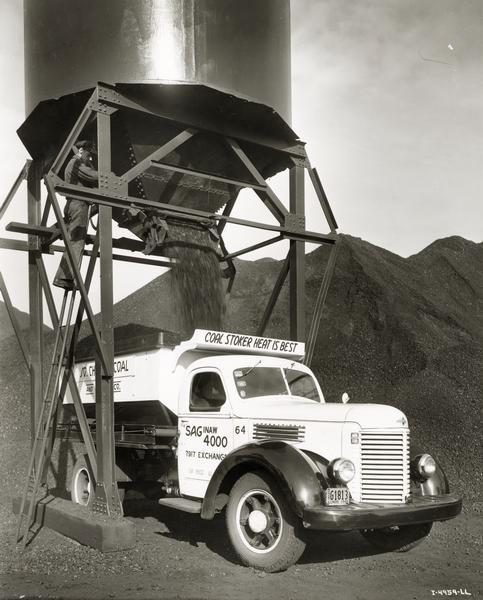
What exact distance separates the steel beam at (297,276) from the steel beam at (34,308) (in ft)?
13.0

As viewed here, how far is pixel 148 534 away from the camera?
880cm

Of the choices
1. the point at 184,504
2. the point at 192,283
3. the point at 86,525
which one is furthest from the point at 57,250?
the point at 184,504

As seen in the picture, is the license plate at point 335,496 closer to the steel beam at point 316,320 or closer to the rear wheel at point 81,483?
the steel beam at point 316,320

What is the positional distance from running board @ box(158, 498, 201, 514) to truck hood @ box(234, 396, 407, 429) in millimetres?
1113

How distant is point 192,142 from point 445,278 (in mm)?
17233

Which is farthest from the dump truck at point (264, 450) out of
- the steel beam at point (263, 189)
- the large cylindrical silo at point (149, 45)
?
the large cylindrical silo at point (149, 45)

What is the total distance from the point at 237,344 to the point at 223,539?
2413mm

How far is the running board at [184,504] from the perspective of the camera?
760cm

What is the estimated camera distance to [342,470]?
6.66 m

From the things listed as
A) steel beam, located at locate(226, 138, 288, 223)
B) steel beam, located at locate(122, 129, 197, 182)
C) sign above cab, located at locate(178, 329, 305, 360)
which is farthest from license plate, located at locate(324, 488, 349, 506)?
steel beam, located at locate(226, 138, 288, 223)

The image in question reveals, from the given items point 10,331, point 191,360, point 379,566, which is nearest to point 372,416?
point 379,566

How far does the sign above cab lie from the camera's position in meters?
8.62

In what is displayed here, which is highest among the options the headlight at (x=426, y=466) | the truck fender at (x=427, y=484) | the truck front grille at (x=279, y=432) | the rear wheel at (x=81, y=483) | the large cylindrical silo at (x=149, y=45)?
the large cylindrical silo at (x=149, y=45)

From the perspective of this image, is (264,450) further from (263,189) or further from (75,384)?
(263,189)
